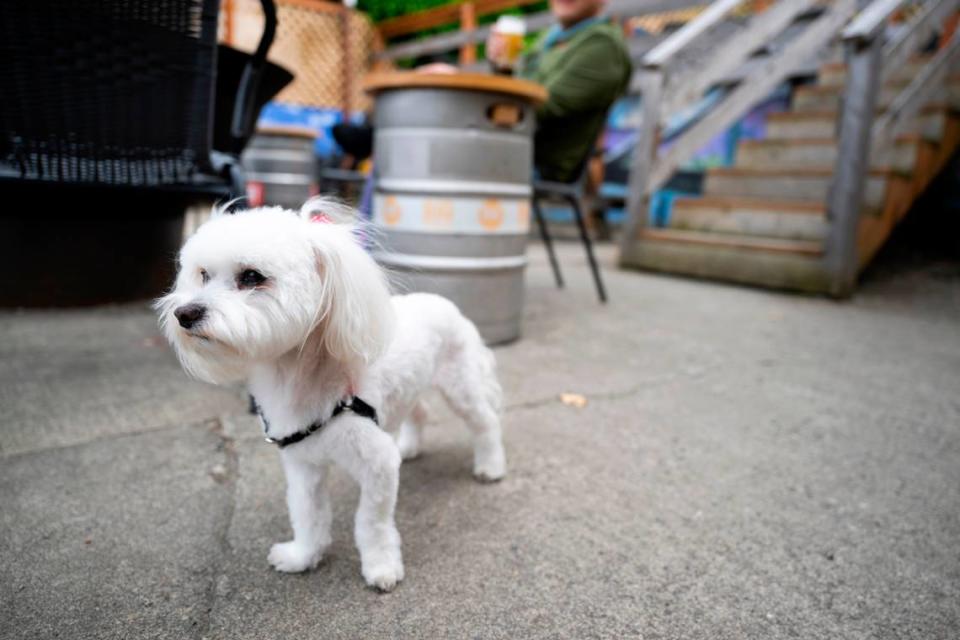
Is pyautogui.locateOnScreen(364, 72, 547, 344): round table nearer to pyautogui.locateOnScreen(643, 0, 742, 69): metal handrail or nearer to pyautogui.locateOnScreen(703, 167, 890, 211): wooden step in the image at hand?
pyautogui.locateOnScreen(643, 0, 742, 69): metal handrail

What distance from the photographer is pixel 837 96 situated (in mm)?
5660

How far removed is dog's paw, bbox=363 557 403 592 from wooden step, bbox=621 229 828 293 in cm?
399

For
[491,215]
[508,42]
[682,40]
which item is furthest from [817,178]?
[491,215]

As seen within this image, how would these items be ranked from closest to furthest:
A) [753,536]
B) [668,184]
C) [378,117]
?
[753,536] → [378,117] → [668,184]

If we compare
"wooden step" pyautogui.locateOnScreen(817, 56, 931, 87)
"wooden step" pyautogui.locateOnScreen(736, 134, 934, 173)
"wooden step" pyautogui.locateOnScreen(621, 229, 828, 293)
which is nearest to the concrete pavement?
"wooden step" pyautogui.locateOnScreen(621, 229, 828, 293)

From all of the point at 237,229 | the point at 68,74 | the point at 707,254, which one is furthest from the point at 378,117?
→ the point at 707,254

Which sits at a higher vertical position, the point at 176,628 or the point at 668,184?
the point at 668,184

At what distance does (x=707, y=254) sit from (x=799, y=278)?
2.40 ft

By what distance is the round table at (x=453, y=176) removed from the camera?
2.66 metres

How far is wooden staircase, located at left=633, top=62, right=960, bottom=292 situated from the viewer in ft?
14.6

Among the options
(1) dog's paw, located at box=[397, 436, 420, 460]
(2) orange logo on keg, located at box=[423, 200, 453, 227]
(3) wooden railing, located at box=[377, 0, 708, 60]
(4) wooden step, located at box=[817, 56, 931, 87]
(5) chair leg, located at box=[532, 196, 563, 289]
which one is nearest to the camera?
(1) dog's paw, located at box=[397, 436, 420, 460]

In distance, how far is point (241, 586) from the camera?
1307mm

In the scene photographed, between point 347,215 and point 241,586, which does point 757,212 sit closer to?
point 347,215

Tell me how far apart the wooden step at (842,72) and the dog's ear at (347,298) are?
5686 mm
